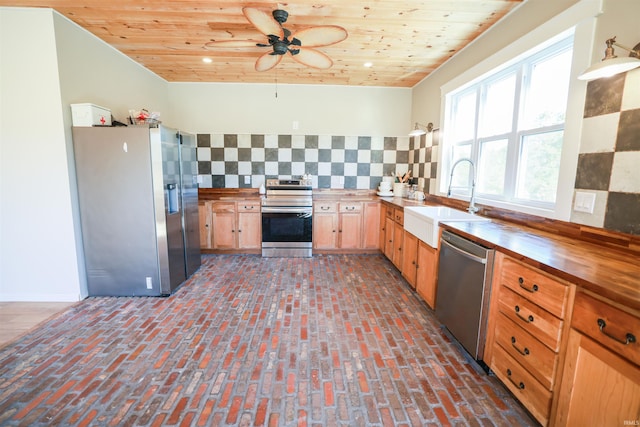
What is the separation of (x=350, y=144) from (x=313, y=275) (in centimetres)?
239

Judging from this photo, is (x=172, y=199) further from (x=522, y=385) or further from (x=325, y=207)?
(x=522, y=385)

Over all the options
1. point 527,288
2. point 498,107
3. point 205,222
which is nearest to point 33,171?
point 205,222

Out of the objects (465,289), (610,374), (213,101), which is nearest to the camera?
(610,374)

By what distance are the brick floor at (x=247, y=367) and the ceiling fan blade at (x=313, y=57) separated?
236 cm

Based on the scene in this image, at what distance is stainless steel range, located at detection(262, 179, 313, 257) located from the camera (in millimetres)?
4066

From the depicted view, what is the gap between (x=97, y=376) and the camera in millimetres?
1740

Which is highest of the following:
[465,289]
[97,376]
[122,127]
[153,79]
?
[153,79]

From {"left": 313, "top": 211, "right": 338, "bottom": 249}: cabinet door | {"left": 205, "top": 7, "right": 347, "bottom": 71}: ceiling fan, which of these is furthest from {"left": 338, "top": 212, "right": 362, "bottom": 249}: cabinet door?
{"left": 205, "top": 7, "right": 347, "bottom": 71}: ceiling fan

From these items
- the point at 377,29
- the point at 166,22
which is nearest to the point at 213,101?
the point at 166,22

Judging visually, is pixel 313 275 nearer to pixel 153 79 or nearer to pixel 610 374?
pixel 610 374

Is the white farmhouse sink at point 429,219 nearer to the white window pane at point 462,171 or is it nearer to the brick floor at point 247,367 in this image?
the white window pane at point 462,171

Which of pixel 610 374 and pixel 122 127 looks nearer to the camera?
pixel 610 374

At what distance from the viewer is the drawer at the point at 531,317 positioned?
1291 millimetres

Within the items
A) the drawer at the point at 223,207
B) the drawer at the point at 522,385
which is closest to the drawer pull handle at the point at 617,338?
the drawer at the point at 522,385
